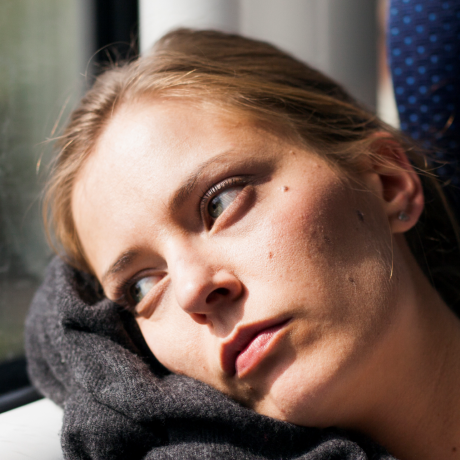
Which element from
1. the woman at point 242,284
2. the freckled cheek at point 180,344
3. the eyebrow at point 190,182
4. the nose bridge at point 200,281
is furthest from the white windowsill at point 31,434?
the eyebrow at point 190,182

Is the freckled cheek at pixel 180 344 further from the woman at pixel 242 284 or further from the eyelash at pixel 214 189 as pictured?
the eyelash at pixel 214 189

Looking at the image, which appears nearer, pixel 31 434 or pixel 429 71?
pixel 31 434

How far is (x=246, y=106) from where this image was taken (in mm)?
924

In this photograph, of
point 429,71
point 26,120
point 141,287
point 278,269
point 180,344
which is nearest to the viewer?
point 278,269

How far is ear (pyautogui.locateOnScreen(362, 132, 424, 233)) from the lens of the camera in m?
0.96

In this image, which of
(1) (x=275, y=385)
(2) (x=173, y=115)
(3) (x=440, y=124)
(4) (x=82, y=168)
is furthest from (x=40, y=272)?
(3) (x=440, y=124)

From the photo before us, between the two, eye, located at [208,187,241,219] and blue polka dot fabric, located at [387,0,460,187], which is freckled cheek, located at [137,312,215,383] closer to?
eye, located at [208,187,241,219]

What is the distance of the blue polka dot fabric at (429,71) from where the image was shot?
1.21 meters

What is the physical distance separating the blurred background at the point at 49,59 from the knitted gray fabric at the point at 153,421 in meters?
0.46

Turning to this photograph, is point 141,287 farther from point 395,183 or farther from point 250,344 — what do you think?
point 395,183

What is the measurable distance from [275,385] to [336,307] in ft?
0.56

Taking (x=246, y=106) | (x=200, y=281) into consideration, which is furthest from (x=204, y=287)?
(x=246, y=106)

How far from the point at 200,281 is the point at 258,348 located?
0.49ft

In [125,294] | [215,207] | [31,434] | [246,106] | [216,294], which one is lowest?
[31,434]
